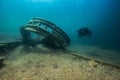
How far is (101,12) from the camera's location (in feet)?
102

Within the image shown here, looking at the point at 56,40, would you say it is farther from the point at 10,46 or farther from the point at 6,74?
the point at 6,74

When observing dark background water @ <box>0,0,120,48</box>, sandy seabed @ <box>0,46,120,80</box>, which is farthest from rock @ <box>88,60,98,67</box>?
A: dark background water @ <box>0,0,120,48</box>

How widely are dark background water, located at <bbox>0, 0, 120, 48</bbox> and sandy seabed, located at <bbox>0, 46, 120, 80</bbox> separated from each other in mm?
11147

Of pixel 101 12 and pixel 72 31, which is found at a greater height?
pixel 101 12

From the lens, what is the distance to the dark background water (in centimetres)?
2811

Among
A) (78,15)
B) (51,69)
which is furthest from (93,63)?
(78,15)

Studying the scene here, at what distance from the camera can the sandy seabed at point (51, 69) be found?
17.0ft

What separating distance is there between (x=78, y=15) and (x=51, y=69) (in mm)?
33684

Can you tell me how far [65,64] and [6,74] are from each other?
216 cm

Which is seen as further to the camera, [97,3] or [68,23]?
[68,23]

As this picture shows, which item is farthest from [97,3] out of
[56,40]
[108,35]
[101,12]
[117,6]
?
[56,40]

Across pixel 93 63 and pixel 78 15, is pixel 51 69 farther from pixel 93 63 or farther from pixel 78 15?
pixel 78 15

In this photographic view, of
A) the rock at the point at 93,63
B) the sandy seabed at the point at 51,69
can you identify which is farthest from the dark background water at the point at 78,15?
the rock at the point at 93,63

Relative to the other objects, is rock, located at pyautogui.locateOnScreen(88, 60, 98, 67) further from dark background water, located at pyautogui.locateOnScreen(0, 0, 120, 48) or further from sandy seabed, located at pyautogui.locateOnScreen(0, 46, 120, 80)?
dark background water, located at pyautogui.locateOnScreen(0, 0, 120, 48)
